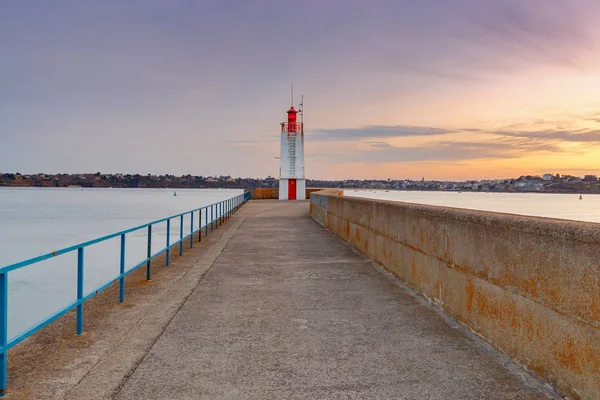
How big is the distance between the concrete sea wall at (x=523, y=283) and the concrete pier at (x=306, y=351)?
22 cm

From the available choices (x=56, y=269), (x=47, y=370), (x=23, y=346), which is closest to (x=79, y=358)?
(x=47, y=370)

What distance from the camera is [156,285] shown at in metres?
8.12

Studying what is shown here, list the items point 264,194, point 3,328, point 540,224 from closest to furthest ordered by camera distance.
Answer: point 3,328, point 540,224, point 264,194

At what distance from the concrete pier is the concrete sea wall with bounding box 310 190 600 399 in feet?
0.71

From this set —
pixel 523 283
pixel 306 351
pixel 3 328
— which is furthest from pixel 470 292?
pixel 3 328

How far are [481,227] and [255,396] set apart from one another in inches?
118

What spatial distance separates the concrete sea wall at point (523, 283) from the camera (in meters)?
3.56

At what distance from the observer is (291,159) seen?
1641 inches

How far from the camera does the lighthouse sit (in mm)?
41625

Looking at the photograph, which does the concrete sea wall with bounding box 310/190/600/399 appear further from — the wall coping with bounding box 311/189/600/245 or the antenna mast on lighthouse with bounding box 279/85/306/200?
the antenna mast on lighthouse with bounding box 279/85/306/200

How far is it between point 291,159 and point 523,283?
37.7 m

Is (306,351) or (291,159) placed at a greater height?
(291,159)

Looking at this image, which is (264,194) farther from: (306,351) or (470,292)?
(306,351)

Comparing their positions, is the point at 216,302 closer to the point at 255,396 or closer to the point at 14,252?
the point at 255,396
